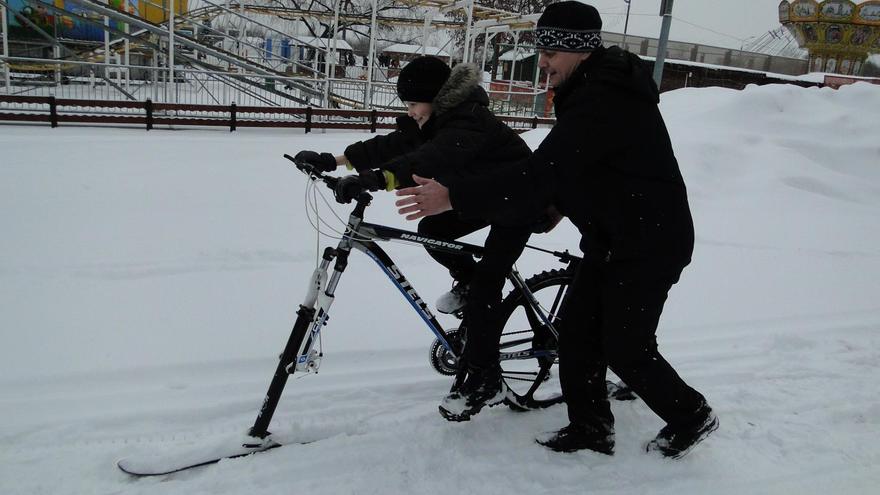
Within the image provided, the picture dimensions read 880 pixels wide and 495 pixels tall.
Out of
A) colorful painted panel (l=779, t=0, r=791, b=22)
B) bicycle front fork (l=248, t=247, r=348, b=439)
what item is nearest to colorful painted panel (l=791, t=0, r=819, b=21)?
colorful painted panel (l=779, t=0, r=791, b=22)

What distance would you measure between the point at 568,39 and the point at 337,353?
2.50m

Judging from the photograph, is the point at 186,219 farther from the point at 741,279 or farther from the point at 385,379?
the point at 741,279

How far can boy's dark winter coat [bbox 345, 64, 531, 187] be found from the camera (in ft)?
9.55

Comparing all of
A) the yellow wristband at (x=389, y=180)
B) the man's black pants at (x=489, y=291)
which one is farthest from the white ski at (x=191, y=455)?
the yellow wristband at (x=389, y=180)

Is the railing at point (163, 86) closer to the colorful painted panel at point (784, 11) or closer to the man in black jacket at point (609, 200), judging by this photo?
the man in black jacket at point (609, 200)

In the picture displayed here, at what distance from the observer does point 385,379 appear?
3797mm

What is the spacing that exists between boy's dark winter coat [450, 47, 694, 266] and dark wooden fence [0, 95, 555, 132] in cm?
1275

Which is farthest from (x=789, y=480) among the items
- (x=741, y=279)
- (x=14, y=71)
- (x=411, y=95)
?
(x=14, y=71)

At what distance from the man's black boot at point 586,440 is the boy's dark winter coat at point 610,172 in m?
0.93

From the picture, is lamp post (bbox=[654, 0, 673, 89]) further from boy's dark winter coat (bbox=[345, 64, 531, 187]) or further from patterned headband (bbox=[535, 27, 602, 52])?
patterned headband (bbox=[535, 27, 602, 52])

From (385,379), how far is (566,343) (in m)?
1.19

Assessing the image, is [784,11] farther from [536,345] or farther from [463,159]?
[463,159]

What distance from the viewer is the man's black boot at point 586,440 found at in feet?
10.2

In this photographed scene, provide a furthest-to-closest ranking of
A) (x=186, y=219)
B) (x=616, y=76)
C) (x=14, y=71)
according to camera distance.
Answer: (x=14, y=71) → (x=186, y=219) → (x=616, y=76)
